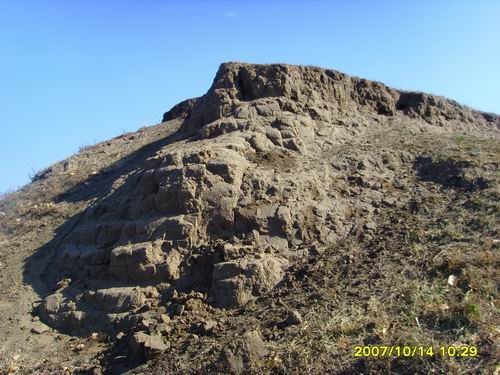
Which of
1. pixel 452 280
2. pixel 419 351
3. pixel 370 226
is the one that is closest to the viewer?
pixel 419 351

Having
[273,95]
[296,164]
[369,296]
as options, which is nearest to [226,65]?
[273,95]

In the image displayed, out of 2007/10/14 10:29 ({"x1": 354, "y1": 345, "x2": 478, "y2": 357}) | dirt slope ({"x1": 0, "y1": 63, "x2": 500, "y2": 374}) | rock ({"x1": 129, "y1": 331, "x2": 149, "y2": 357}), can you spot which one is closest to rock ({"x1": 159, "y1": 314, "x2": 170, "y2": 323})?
dirt slope ({"x1": 0, "y1": 63, "x2": 500, "y2": 374})

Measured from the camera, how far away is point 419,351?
16.0ft

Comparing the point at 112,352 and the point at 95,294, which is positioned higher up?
the point at 95,294

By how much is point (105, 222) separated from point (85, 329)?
190cm

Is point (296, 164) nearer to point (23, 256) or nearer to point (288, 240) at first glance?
point (288, 240)

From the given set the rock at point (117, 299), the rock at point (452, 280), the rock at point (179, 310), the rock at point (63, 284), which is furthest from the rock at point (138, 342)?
the rock at point (452, 280)

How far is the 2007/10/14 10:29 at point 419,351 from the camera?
4.80 meters

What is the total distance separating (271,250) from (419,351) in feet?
8.20

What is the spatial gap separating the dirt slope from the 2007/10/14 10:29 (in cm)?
7

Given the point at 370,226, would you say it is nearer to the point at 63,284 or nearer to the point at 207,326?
the point at 207,326

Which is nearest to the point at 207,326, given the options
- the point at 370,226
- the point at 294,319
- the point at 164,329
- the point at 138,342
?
the point at 164,329

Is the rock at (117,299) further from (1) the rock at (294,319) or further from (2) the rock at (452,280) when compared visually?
(2) the rock at (452,280)

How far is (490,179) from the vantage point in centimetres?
800
